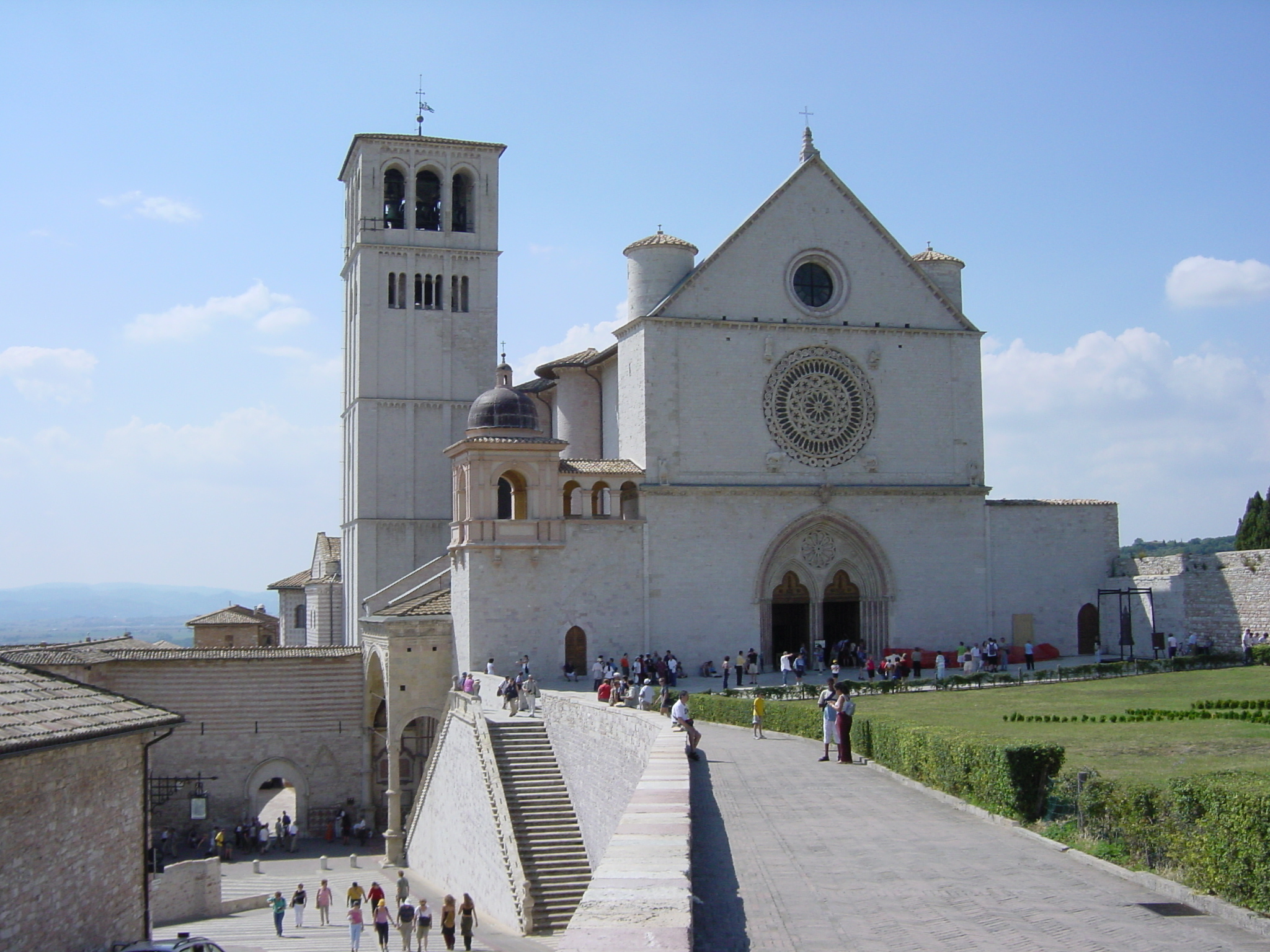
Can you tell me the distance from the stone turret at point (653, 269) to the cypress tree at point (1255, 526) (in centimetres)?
3703

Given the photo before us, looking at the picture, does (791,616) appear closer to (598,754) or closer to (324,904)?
(598,754)

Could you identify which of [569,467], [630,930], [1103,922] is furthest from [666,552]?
[630,930]

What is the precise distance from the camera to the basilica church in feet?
120

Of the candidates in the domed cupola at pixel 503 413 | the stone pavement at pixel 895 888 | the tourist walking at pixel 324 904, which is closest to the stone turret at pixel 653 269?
the domed cupola at pixel 503 413

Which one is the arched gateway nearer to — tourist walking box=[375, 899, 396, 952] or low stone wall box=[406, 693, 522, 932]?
low stone wall box=[406, 693, 522, 932]

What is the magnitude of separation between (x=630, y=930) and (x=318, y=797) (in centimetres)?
3612

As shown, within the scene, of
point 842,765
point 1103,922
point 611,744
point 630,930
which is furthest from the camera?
point 611,744

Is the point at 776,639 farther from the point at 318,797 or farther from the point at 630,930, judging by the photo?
the point at 630,930

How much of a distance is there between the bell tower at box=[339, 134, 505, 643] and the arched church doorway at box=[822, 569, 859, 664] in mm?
16775

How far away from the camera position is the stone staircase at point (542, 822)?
25188 millimetres

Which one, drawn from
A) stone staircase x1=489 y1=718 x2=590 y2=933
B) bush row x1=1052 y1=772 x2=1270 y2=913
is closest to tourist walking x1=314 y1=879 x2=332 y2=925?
stone staircase x1=489 y1=718 x2=590 y2=933

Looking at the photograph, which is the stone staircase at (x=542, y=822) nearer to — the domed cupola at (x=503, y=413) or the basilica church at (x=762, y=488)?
the basilica church at (x=762, y=488)

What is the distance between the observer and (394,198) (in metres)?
50.5

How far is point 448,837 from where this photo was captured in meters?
31.5
